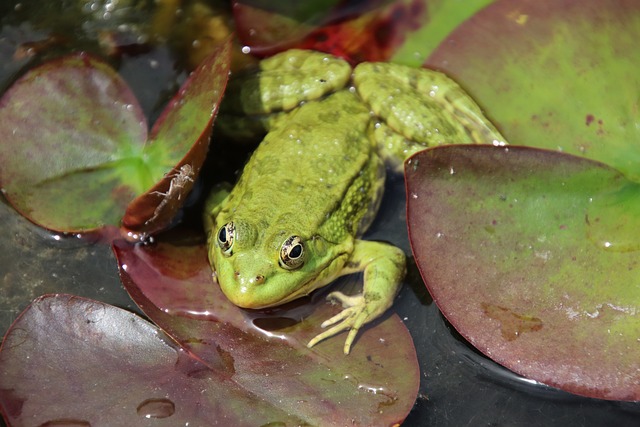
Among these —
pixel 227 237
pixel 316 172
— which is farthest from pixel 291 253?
pixel 316 172

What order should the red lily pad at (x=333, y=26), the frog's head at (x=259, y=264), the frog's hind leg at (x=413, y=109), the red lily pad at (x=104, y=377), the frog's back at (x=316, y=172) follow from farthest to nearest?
the red lily pad at (x=333, y=26)
the frog's hind leg at (x=413, y=109)
the frog's back at (x=316, y=172)
the frog's head at (x=259, y=264)
the red lily pad at (x=104, y=377)

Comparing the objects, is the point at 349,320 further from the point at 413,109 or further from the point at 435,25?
the point at 435,25

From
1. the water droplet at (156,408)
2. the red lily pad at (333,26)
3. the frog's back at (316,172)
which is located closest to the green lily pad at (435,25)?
the red lily pad at (333,26)

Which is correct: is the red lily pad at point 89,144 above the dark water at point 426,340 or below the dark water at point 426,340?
above

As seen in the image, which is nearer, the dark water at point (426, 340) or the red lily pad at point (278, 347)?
the red lily pad at point (278, 347)

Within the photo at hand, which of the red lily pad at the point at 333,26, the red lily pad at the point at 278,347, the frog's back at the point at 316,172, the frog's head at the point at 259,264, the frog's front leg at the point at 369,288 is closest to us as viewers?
the red lily pad at the point at 278,347

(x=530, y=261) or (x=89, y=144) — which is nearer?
(x=530, y=261)

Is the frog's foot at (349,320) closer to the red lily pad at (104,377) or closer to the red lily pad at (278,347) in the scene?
the red lily pad at (278,347)
